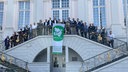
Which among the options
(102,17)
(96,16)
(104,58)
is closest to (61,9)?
(96,16)

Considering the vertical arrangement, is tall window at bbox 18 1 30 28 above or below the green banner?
above

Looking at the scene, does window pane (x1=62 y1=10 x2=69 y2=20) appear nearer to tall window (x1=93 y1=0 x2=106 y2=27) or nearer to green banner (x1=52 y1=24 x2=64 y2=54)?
tall window (x1=93 y1=0 x2=106 y2=27)

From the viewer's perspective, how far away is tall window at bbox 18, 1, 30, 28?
33.5 m

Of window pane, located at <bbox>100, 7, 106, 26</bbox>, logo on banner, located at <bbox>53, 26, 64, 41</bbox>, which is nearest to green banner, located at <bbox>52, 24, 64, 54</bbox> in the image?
logo on banner, located at <bbox>53, 26, 64, 41</bbox>

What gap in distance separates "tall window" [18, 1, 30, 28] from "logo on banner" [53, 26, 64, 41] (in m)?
6.68

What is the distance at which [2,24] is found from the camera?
33438mm

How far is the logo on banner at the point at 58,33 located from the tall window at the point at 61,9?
5.53 metres

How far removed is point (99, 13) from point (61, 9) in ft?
12.9

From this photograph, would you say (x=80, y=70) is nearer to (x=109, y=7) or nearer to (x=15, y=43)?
(x=15, y=43)

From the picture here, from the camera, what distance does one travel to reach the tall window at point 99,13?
32188mm

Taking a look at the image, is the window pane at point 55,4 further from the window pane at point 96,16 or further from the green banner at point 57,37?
the green banner at point 57,37

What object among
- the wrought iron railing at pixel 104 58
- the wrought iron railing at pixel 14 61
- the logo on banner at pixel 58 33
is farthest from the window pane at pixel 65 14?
the wrought iron railing at pixel 104 58

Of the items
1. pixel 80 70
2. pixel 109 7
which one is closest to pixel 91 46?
pixel 80 70

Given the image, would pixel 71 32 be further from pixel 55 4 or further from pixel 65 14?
pixel 55 4
